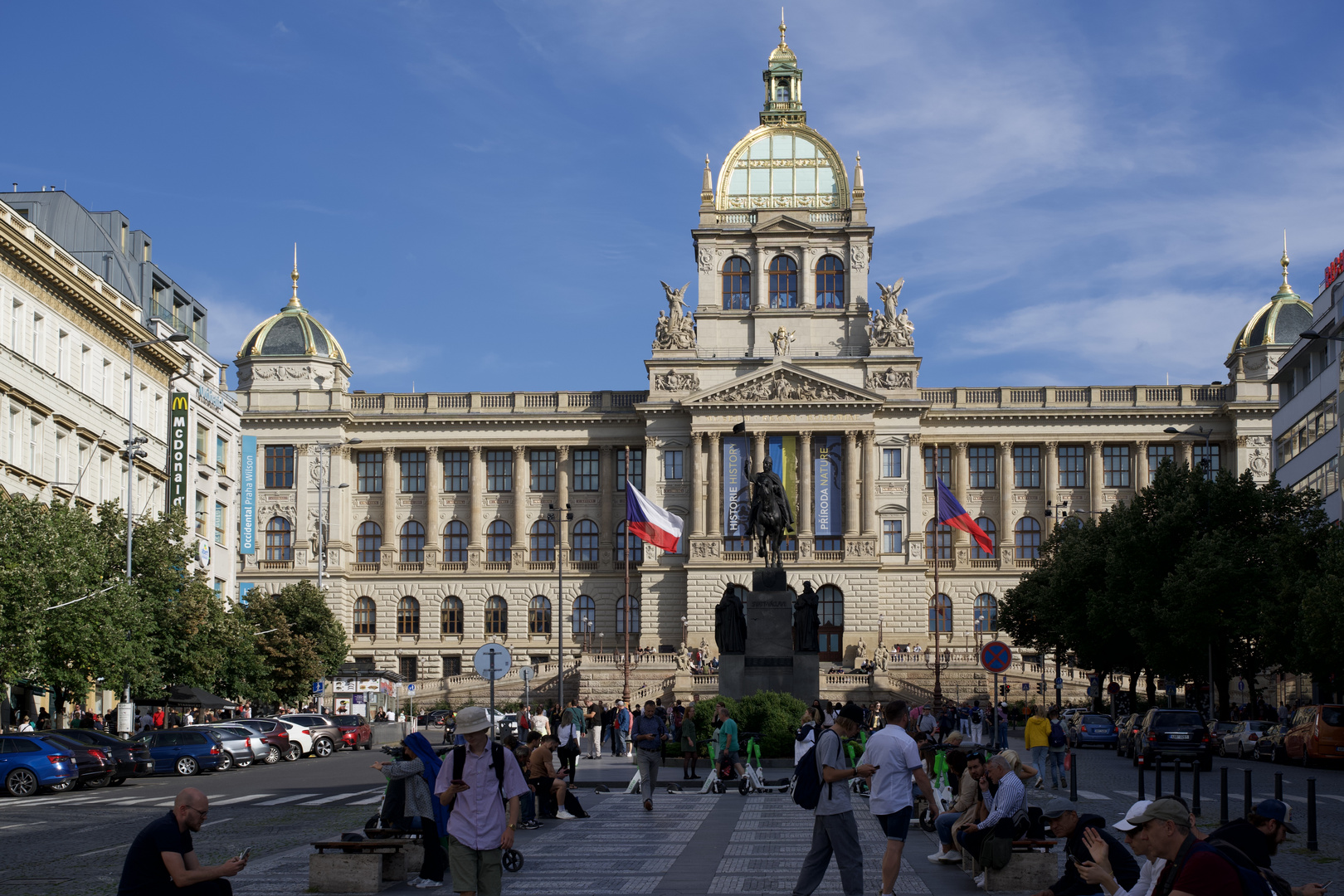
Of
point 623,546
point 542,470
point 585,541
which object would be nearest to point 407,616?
point 585,541

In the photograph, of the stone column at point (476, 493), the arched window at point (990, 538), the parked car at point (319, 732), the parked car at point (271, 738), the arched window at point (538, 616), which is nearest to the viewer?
the parked car at point (271, 738)

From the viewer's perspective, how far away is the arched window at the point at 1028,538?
102938 mm

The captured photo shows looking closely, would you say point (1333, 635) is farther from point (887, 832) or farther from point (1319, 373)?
point (887, 832)

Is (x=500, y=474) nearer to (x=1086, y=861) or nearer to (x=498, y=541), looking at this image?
(x=498, y=541)

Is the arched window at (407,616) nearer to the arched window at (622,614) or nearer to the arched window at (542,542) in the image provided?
the arched window at (542,542)

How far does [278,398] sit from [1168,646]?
2459 inches

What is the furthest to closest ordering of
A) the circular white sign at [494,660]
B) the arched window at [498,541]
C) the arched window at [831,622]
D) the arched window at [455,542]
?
1. the arched window at [455,542]
2. the arched window at [498,541]
3. the arched window at [831,622]
4. the circular white sign at [494,660]

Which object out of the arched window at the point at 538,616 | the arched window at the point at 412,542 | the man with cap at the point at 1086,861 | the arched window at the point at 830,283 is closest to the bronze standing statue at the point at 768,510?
the man with cap at the point at 1086,861

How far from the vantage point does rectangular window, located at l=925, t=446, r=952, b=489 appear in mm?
103500

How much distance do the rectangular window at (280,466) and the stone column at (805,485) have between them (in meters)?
32.4

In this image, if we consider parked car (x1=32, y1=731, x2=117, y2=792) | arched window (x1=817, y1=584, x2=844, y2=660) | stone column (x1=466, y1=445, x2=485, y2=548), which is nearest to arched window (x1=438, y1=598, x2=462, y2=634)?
stone column (x1=466, y1=445, x2=485, y2=548)

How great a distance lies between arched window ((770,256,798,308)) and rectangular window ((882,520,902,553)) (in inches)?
606

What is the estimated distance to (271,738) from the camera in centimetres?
5553

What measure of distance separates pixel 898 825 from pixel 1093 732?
1787 inches
